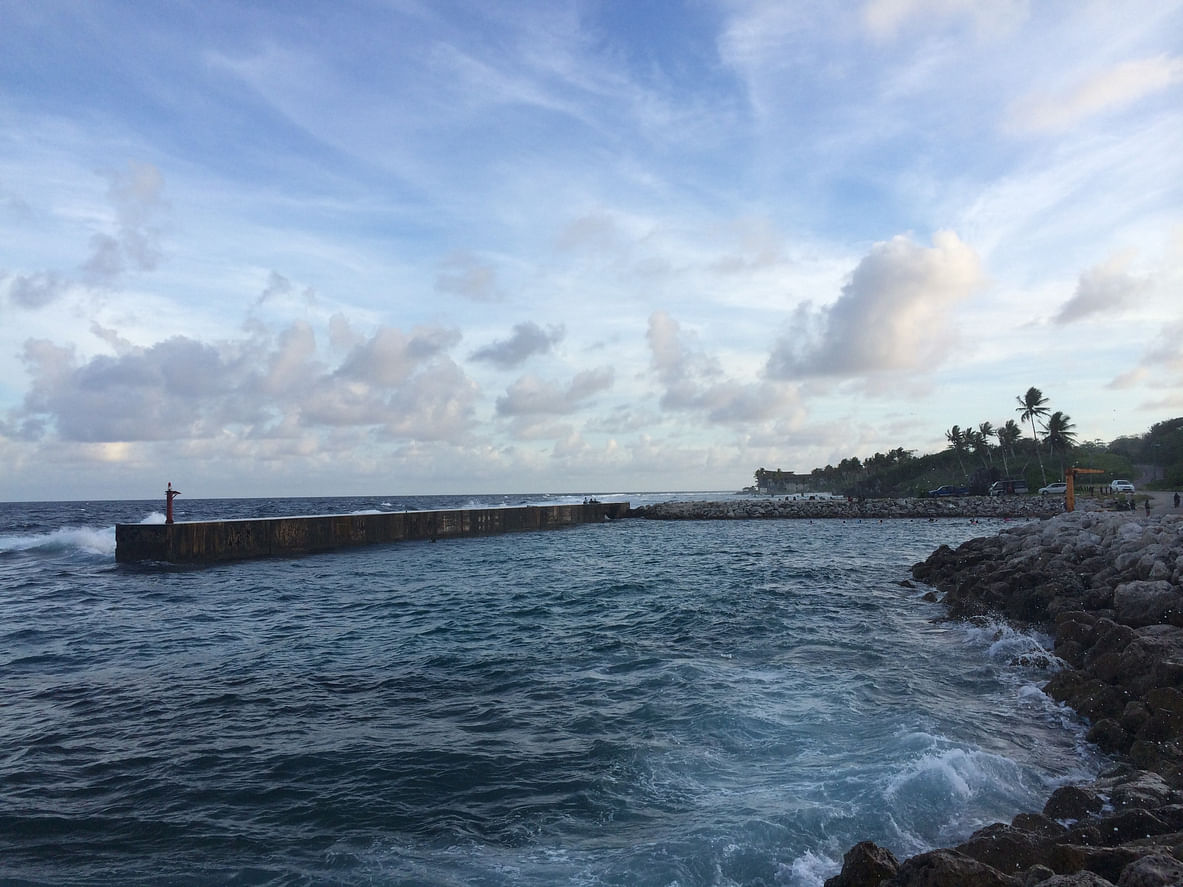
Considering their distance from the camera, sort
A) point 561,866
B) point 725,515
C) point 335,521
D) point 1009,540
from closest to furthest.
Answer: point 561,866 < point 1009,540 < point 335,521 < point 725,515

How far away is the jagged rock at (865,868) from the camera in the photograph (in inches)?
192

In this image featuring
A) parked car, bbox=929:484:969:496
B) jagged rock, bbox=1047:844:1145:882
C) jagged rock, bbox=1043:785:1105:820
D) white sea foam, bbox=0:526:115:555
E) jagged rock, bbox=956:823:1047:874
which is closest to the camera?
jagged rock, bbox=1047:844:1145:882

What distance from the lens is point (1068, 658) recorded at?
466 inches

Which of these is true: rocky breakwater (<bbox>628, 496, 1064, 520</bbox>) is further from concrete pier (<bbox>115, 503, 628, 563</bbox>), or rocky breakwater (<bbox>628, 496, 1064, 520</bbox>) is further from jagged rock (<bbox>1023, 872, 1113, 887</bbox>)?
jagged rock (<bbox>1023, 872, 1113, 887</bbox>)

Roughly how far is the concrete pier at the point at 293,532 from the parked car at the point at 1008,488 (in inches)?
2233

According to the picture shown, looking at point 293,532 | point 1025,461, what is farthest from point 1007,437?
point 293,532

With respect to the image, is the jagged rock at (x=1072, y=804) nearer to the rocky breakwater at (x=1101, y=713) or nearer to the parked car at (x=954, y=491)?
the rocky breakwater at (x=1101, y=713)

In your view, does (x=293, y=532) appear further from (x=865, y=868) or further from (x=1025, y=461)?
(x=1025, y=461)

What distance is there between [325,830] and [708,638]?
32.3 feet

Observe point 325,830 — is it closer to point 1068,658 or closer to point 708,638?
point 708,638

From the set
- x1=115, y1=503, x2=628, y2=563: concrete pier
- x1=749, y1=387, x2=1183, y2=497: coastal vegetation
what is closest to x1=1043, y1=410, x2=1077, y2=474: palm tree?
x1=749, y1=387, x2=1183, y2=497: coastal vegetation

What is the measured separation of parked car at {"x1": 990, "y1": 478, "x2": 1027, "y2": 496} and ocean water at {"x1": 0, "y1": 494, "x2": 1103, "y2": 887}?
73.8 m

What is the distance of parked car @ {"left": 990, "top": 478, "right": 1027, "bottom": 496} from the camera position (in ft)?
265

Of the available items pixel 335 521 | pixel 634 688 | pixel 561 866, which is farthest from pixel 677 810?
pixel 335 521
